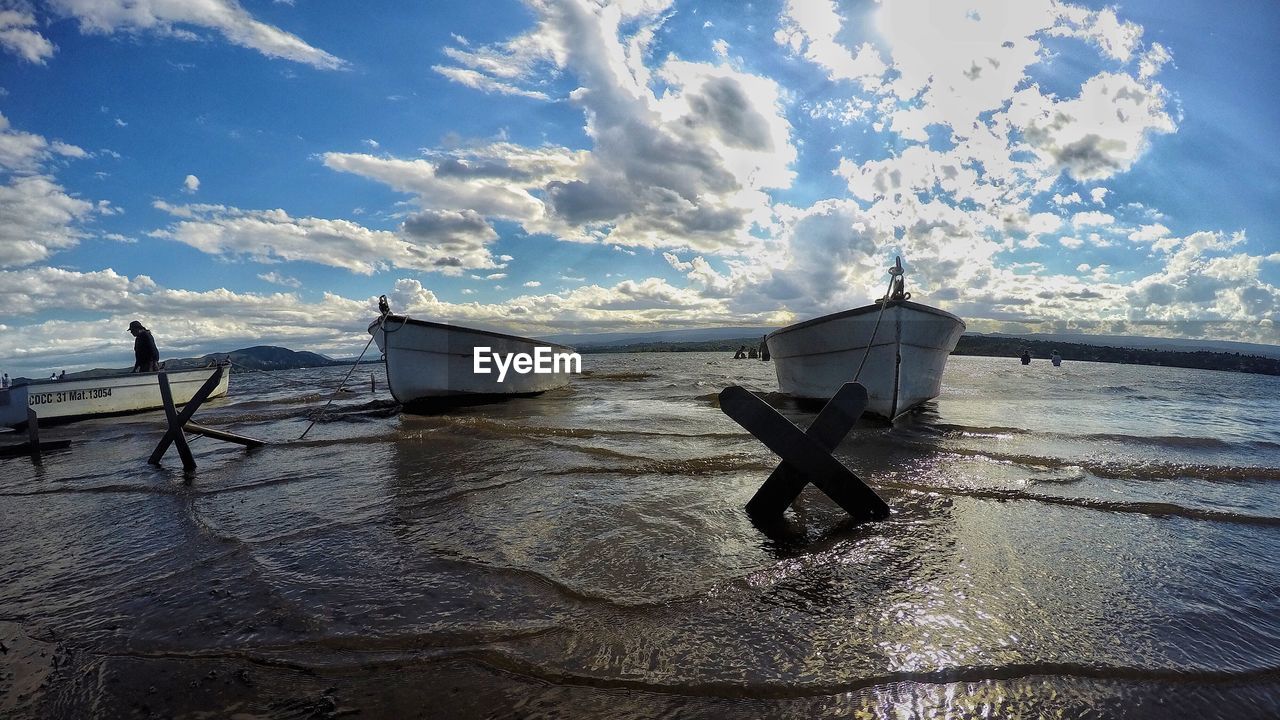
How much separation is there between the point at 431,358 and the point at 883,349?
38.3 ft

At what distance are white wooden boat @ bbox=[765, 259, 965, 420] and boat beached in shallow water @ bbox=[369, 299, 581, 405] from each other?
8.93 metres

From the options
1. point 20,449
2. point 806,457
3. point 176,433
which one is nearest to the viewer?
point 806,457

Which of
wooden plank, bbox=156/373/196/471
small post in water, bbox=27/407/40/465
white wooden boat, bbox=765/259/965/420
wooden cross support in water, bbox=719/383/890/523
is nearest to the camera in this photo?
wooden cross support in water, bbox=719/383/890/523

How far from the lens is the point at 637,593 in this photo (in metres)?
3.28

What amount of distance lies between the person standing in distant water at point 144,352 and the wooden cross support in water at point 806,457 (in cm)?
1964

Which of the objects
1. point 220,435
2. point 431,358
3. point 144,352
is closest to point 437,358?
point 431,358

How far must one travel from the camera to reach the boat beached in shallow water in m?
14.0

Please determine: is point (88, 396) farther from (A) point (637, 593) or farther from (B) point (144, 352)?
(A) point (637, 593)

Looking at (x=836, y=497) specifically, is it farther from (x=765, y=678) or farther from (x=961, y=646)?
(x=765, y=678)

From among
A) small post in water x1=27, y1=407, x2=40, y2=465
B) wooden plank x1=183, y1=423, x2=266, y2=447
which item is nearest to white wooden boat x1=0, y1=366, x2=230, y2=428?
small post in water x1=27, y1=407, x2=40, y2=465

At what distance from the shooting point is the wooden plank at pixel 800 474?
4695mm

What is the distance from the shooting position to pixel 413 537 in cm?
441

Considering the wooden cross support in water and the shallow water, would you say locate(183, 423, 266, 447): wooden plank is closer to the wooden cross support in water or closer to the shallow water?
the shallow water

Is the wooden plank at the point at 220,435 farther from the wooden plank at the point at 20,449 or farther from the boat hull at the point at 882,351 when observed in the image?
the boat hull at the point at 882,351
